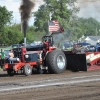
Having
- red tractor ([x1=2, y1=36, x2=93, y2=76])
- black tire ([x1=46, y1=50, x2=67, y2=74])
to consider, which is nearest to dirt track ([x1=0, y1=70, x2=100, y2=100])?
red tractor ([x1=2, y1=36, x2=93, y2=76])

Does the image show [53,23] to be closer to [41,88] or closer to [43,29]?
[41,88]

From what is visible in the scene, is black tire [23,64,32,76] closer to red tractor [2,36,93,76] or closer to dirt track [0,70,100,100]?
red tractor [2,36,93,76]

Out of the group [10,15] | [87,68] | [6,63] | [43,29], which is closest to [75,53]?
[87,68]

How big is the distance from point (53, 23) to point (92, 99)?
15.6 meters

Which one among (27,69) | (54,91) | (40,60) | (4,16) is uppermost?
(4,16)

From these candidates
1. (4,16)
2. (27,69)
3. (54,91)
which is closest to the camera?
(54,91)

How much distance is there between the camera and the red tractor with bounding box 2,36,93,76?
675 inches

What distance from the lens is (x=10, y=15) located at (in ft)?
135

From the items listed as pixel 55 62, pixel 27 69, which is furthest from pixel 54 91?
pixel 55 62

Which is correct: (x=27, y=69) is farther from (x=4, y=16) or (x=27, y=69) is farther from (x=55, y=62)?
(x=4, y=16)

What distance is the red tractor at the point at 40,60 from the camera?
1715 cm

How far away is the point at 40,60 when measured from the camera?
695 inches

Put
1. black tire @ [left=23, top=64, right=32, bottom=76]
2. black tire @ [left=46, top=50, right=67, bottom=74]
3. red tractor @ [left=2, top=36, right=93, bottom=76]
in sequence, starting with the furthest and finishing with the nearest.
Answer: black tire @ [left=46, top=50, right=67, bottom=74] < red tractor @ [left=2, top=36, right=93, bottom=76] < black tire @ [left=23, top=64, right=32, bottom=76]

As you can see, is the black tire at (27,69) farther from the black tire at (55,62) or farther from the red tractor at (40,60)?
the black tire at (55,62)
